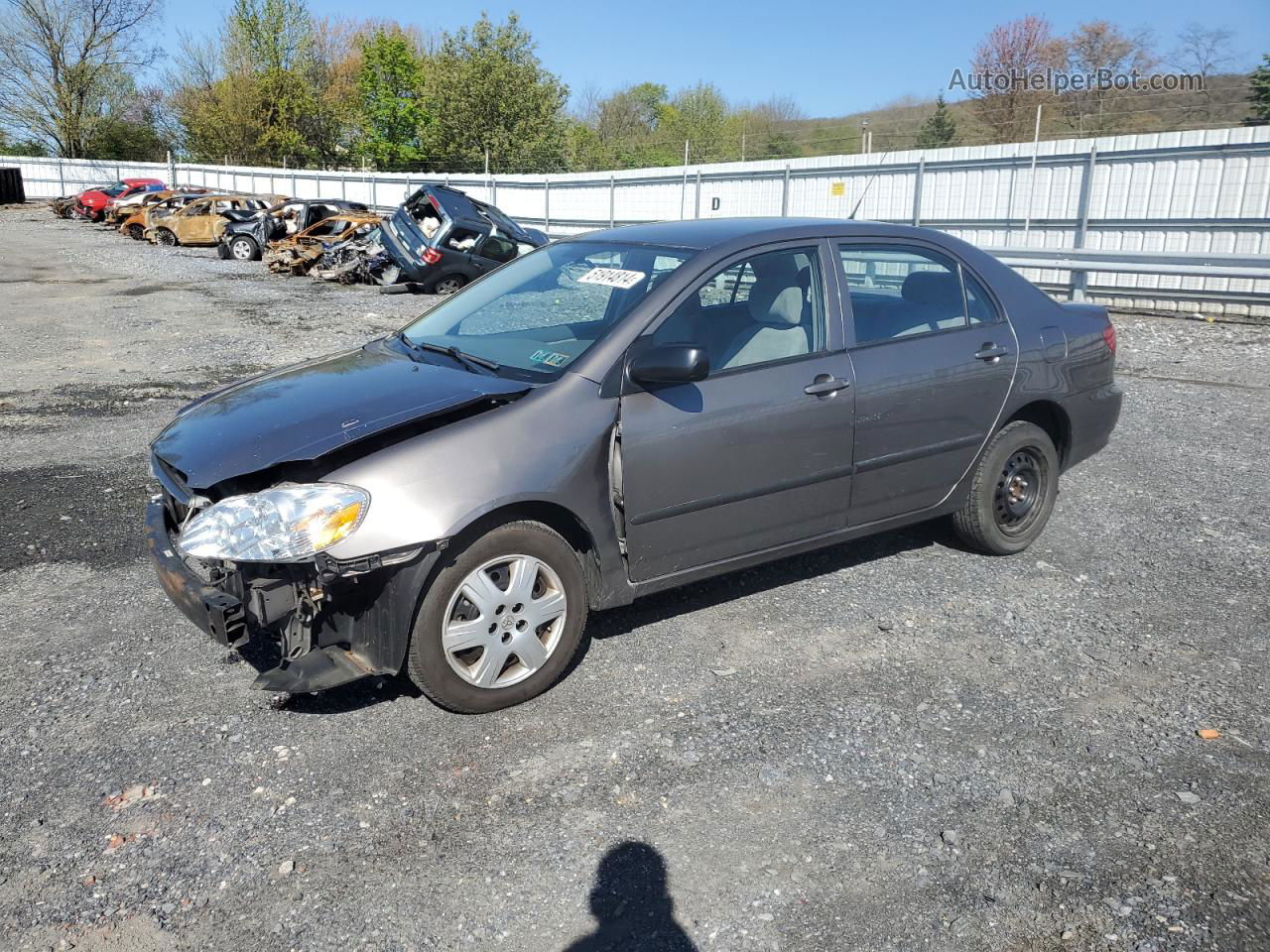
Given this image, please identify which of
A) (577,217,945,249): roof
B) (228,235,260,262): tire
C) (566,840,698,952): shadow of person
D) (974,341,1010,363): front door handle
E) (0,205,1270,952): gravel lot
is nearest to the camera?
(566,840,698,952): shadow of person

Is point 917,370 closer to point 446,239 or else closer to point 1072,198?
point 446,239

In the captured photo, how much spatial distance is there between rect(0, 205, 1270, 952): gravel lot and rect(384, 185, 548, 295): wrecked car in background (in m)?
12.0

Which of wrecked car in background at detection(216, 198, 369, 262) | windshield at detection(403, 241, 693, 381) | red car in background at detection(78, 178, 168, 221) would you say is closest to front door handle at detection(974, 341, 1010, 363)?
windshield at detection(403, 241, 693, 381)

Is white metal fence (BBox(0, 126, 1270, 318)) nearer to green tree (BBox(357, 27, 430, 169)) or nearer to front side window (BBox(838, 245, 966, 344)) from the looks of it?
front side window (BBox(838, 245, 966, 344))

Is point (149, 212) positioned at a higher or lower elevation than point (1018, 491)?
higher

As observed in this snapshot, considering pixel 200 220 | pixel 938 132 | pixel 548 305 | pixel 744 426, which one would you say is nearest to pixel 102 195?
pixel 200 220

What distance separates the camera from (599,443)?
372cm

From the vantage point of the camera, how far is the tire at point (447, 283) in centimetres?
1725

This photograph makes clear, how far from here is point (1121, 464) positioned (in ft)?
23.0

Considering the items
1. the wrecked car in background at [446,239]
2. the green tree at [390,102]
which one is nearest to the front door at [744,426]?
the wrecked car in background at [446,239]

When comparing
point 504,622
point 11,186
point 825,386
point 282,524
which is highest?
point 11,186

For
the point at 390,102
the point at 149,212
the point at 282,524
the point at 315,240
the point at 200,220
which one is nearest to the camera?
the point at 282,524

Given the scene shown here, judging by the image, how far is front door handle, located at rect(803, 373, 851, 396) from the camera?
4.23 metres

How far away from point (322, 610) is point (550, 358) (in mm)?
1317
